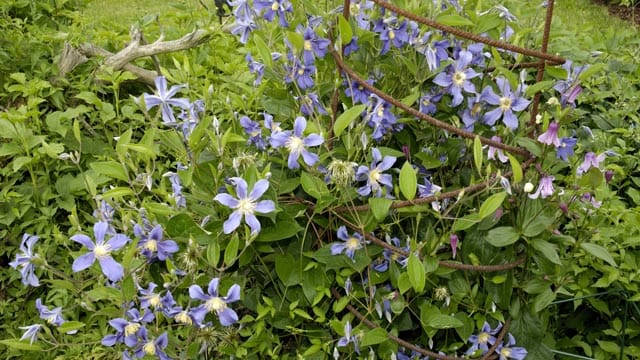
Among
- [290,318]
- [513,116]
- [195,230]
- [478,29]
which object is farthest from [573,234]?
[195,230]

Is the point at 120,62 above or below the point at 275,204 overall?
below

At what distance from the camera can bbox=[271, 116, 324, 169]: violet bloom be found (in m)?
1.29

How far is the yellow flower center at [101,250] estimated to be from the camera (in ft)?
4.15

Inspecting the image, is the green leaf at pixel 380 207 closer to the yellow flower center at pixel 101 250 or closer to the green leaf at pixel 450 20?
the green leaf at pixel 450 20

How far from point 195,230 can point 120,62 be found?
5.54 ft

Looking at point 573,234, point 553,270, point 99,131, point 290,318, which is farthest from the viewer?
point 99,131

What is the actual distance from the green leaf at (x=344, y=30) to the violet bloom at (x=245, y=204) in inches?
14.0

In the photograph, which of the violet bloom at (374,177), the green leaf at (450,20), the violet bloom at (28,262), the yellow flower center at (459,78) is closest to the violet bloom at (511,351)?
the violet bloom at (374,177)

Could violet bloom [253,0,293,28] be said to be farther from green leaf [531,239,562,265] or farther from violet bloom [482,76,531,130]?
green leaf [531,239,562,265]

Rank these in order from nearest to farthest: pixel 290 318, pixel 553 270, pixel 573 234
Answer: pixel 553 270, pixel 290 318, pixel 573 234

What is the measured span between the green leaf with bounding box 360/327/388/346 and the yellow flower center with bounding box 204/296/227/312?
302mm

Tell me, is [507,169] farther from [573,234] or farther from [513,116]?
[573,234]

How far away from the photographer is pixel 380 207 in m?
1.29

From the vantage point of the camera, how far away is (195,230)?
1.34 m
